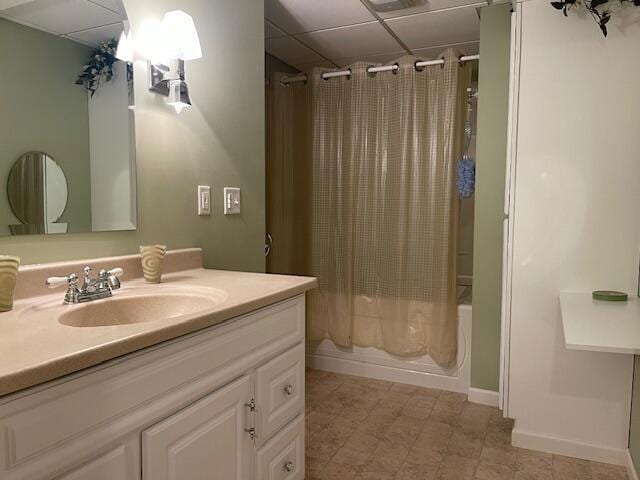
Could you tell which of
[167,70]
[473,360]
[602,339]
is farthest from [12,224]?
[473,360]

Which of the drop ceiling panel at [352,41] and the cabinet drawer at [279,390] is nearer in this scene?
the cabinet drawer at [279,390]

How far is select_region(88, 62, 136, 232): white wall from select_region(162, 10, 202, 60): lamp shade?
7.9 inches

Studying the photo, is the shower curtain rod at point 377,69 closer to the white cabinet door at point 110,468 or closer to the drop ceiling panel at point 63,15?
the drop ceiling panel at point 63,15

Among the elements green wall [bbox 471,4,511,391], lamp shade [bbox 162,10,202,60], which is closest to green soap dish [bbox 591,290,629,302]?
green wall [bbox 471,4,511,391]

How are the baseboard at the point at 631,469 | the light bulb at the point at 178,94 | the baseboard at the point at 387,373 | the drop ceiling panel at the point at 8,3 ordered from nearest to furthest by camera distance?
the drop ceiling panel at the point at 8,3 → the light bulb at the point at 178,94 → the baseboard at the point at 631,469 → the baseboard at the point at 387,373

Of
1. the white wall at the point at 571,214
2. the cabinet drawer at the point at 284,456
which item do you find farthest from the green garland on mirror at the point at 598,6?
the cabinet drawer at the point at 284,456

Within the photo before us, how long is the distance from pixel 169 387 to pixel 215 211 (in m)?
1.11

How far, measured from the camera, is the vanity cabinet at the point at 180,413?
0.77 metres

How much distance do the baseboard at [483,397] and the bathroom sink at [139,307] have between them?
1946 millimetres

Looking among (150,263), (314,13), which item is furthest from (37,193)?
(314,13)

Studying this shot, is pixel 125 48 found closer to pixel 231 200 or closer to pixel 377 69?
pixel 231 200

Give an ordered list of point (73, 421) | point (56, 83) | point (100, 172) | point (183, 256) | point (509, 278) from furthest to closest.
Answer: point (509, 278)
point (183, 256)
point (100, 172)
point (56, 83)
point (73, 421)

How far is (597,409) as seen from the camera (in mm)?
2107

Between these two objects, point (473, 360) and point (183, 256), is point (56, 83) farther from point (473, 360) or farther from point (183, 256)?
point (473, 360)
